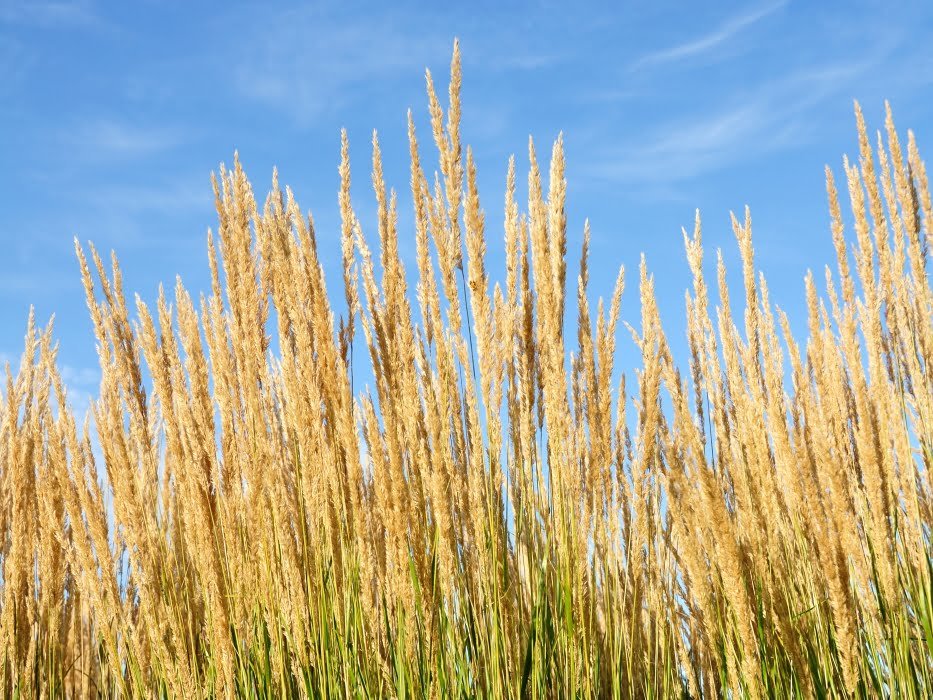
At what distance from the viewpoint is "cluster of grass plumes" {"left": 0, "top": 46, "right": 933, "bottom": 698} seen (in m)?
2.16

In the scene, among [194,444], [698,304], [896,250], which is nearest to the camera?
[194,444]

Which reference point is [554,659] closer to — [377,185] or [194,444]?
[194,444]

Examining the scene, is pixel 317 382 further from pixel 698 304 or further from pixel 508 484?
pixel 698 304

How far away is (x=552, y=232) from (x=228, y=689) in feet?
4.71

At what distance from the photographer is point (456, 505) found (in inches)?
96.3

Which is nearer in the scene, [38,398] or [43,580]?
[43,580]

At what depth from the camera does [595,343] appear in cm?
245

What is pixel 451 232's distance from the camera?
232 centimetres

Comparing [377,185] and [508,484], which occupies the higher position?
[377,185]

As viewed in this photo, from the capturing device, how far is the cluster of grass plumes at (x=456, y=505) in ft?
7.09

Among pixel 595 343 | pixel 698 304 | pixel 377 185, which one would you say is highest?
pixel 377 185

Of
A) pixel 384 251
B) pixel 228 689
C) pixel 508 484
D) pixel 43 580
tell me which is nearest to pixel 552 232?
pixel 384 251

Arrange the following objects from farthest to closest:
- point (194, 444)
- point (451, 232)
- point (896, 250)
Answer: point (896, 250)
point (194, 444)
point (451, 232)

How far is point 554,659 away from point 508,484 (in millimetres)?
481
